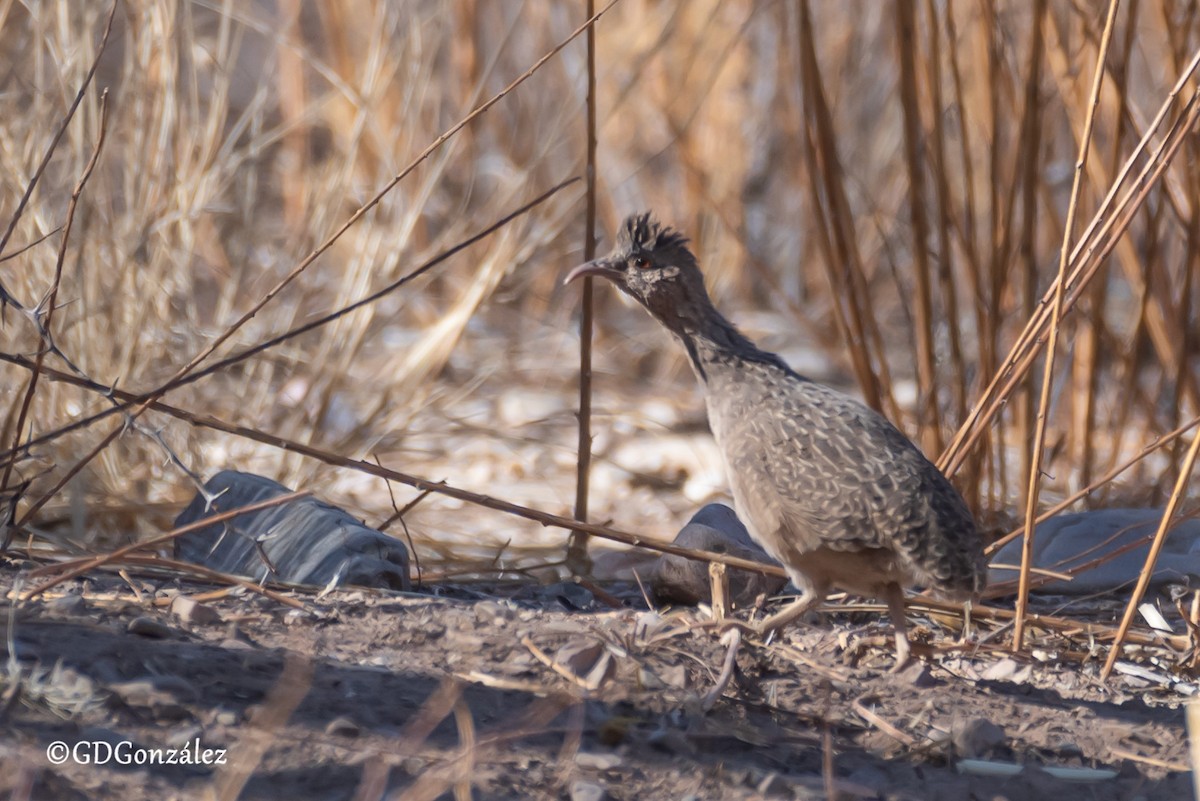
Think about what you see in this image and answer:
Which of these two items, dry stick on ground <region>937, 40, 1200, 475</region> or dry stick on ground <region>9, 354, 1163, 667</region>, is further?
dry stick on ground <region>9, 354, 1163, 667</region>

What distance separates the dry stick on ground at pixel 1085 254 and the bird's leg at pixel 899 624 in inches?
16.6

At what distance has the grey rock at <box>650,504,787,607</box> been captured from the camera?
11.8ft

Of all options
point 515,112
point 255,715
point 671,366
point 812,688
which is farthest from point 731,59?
point 255,715

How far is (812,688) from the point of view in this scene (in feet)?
9.62

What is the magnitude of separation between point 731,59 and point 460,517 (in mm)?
4296

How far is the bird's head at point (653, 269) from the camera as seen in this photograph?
11.1 ft

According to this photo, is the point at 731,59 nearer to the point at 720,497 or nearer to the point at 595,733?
the point at 720,497

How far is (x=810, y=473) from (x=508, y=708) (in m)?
0.87

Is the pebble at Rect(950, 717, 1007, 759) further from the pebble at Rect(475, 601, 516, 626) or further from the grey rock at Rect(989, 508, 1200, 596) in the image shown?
the grey rock at Rect(989, 508, 1200, 596)

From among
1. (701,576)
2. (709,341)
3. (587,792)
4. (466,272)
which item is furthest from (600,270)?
(466,272)

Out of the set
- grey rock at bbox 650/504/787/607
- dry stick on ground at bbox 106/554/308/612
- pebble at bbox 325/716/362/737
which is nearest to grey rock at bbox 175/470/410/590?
dry stick on ground at bbox 106/554/308/612

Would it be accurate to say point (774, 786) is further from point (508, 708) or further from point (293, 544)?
point (293, 544)

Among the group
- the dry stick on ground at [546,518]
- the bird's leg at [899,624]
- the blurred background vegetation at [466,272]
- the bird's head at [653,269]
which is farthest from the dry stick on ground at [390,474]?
the bird's head at [653,269]

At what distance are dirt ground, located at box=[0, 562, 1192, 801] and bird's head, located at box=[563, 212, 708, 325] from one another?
0.76m
